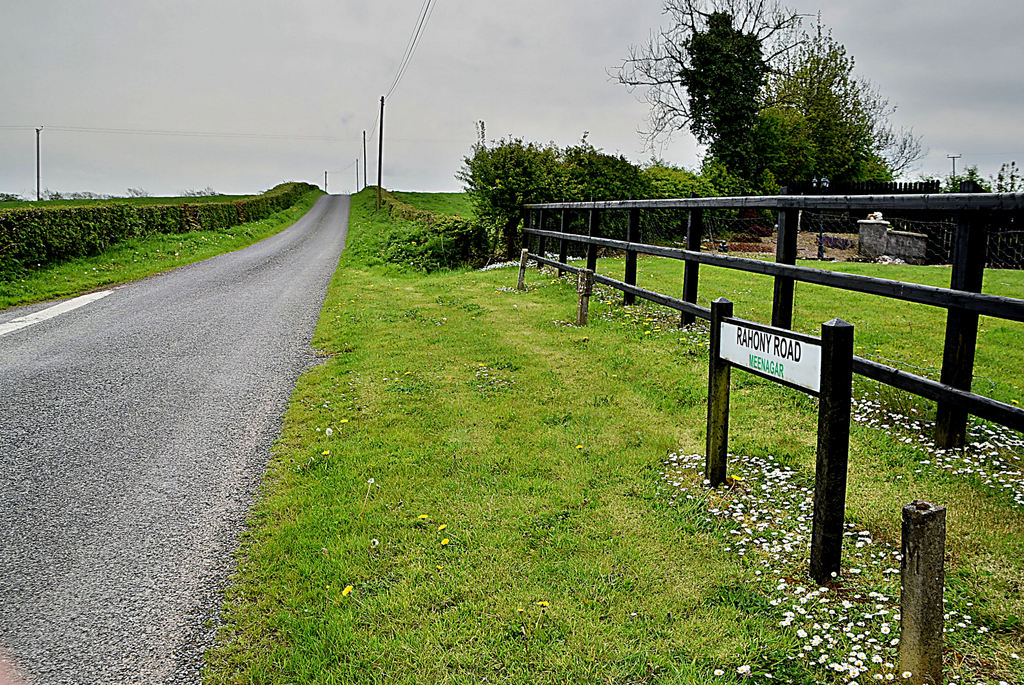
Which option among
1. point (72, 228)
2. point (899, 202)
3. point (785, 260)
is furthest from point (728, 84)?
point (899, 202)

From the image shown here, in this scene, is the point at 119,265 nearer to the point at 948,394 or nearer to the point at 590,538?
the point at 590,538

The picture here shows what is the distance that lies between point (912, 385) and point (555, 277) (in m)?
8.58

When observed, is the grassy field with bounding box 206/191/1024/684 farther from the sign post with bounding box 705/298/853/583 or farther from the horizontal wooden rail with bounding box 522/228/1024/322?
the horizontal wooden rail with bounding box 522/228/1024/322

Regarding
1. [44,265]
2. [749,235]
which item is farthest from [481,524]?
[749,235]

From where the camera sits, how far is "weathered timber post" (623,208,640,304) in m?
9.12

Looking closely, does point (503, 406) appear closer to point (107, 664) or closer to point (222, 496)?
point (222, 496)

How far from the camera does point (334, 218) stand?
150ft

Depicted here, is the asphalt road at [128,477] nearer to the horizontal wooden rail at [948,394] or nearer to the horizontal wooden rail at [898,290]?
the horizontal wooden rail at [948,394]

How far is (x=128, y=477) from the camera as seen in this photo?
179 inches

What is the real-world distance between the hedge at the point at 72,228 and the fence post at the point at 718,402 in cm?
1407

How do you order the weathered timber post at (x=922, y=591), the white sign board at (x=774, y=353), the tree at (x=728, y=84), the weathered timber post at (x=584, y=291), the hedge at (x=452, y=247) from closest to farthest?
the weathered timber post at (x=922, y=591)
the white sign board at (x=774, y=353)
the weathered timber post at (x=584, y=291)
the hedge at (x=452, y=247)
the tree at (x=728, y=84)

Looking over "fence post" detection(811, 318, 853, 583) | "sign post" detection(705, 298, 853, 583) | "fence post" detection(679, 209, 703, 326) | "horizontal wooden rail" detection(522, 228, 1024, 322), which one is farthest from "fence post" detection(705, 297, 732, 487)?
"fence post" detection(679, 209, 703, 326)

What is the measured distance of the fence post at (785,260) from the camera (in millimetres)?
5605

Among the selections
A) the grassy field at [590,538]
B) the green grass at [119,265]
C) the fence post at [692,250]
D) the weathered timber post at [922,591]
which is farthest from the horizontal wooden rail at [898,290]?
the green grass at [119,265]
